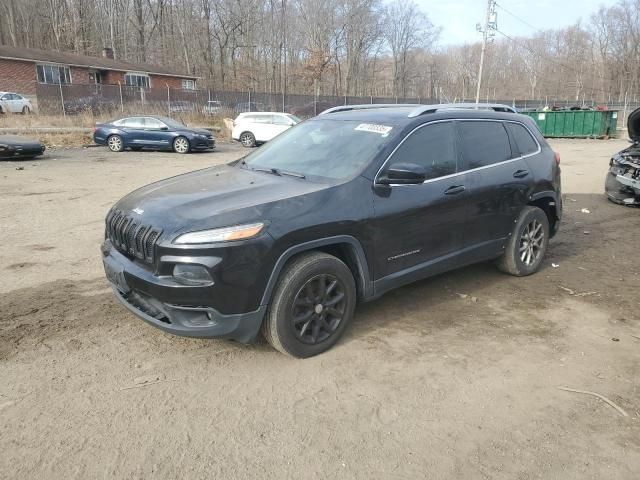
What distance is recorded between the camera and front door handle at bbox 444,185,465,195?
4270 millimetres

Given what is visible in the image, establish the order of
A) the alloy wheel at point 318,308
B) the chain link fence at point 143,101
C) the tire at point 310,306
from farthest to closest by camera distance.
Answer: the chain link fence at point 143,101
the alloy wheel at point 318,308
the tire at point 310,306

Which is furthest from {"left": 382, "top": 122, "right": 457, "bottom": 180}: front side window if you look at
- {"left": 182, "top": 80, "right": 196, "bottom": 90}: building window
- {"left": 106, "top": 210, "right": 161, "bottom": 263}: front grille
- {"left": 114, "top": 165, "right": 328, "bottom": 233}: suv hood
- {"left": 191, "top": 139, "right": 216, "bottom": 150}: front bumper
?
{"left": 182, "top": 80, "right": 196, "bottom": 90}: building window

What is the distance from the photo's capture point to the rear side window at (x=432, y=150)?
13.4 feet

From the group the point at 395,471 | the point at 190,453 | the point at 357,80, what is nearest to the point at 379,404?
the point at 395,471

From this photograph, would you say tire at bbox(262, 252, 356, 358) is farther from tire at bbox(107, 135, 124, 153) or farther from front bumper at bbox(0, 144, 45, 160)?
tire at bbox(107, 135, 124, 153)

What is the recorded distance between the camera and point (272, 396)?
3.14 metres

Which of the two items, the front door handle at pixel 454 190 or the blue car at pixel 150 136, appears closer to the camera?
the front door handle at pixel 454 190

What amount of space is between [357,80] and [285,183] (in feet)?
226

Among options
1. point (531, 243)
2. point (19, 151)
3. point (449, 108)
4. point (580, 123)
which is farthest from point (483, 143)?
point (580, 123)

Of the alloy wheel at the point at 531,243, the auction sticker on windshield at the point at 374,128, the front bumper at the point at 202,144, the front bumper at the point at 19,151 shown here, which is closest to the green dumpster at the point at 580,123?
the front bumper at the point at 202,144

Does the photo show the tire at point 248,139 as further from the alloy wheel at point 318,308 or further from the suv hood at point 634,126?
the alloy wheel at point 318,308

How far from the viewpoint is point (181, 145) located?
62.8ft

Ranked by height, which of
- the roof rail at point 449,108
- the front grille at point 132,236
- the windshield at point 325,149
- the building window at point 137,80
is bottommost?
the front grille at point 132,236

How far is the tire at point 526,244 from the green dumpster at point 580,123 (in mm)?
28565
